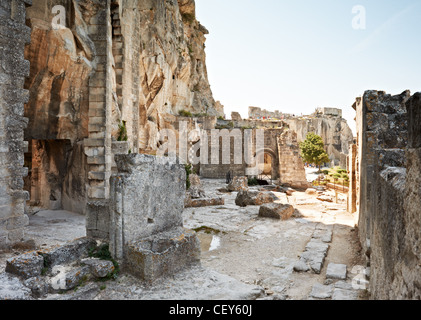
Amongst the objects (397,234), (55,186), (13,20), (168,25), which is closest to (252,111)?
(168,25)

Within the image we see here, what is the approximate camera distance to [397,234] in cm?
225

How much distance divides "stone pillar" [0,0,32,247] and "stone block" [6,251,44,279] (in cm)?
269

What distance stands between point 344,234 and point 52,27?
1023 cm

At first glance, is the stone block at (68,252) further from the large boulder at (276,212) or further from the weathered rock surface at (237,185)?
the weathered rock surface at (237,185)

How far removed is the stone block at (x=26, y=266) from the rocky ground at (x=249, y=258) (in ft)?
0.41

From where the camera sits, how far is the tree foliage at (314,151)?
3373 cm

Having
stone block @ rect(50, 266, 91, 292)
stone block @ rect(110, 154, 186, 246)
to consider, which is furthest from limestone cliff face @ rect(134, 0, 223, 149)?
stone block @ rect(50, 266, 91, 292)

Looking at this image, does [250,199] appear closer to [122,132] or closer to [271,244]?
[271,244]

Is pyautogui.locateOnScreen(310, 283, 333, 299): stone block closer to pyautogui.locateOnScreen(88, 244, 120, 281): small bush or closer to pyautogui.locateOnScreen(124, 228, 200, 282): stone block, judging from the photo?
pyautogui.locateOnScreen(124, 228, 200, 282): stone block

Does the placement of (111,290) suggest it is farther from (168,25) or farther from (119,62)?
(168,25)

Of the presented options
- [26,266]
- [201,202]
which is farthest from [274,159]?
[26,266]

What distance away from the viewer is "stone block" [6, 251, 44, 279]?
3.72 metres

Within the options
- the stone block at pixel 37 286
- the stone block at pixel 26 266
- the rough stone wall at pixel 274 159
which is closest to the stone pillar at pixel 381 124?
the stone block at pixel 37 286
